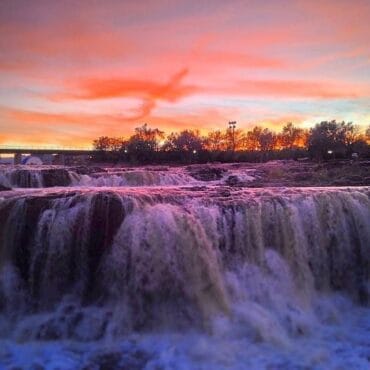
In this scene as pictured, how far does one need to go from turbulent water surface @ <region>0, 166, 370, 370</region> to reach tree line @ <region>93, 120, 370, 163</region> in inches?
1373

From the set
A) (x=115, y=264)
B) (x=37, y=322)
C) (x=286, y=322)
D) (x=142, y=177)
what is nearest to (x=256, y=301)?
(x=286, y=322)

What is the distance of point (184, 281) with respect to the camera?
10.9 m

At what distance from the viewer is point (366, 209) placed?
13.7 metres

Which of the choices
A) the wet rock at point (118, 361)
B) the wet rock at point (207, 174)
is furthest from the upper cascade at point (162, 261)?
the wet rock at point (207, 174)

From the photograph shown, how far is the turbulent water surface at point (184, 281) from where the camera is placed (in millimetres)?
9219

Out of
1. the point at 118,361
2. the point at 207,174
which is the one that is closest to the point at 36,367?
the point at 118,361

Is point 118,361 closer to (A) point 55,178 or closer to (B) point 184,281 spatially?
(B) point 184,281

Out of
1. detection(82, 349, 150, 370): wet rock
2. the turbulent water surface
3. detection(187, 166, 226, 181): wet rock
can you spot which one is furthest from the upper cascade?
detection(187, 166, 226, 181): wet rock

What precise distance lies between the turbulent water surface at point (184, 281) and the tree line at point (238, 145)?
114 feet

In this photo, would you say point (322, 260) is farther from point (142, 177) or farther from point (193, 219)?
point (142, 177)

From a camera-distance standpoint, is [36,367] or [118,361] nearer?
[36,367]

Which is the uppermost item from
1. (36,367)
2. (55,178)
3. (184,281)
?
Result: (55,178)

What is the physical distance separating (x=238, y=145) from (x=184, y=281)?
3524 inches

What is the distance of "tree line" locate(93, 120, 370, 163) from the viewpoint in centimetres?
5525
